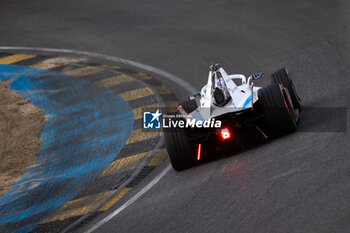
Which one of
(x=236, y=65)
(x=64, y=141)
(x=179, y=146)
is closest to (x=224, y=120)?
(x=179, y=146)

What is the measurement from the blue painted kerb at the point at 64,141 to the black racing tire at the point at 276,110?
320cm

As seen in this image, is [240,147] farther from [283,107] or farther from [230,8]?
[230,8]

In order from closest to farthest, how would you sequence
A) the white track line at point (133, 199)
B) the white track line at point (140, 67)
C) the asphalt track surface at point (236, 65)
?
the asphalt track surface at point (236, 65), the white track line at point (133, 199), the white track line at point (140, 67)

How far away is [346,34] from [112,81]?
621 cm

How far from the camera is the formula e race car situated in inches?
327

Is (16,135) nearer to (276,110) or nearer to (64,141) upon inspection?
(64,141)

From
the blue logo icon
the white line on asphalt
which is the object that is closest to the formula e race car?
the blue logo icon

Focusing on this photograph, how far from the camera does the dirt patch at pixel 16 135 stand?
32.8ft

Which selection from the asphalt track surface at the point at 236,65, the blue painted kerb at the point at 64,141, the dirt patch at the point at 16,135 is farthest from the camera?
the dirt patch at the point at 16,135

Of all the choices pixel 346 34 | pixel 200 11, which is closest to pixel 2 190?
pixel 346 34

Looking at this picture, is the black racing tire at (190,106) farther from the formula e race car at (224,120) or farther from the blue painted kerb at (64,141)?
the blue painted kerb at (64,141)

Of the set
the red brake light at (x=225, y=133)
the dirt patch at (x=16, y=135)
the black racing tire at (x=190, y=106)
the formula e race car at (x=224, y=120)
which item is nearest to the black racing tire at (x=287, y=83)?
the formula e race car at (x=224, y=120)

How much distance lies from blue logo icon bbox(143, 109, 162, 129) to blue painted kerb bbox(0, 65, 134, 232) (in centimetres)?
32

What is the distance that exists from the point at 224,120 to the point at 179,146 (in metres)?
0.82
